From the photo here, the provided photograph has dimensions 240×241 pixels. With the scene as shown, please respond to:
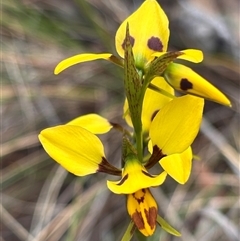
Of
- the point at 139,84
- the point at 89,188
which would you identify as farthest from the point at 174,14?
the point at 139,84

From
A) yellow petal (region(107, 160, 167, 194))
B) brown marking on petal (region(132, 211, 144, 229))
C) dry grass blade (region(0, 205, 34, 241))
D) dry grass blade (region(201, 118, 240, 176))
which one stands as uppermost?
yellow petal (region(107, 160, 167, 194))

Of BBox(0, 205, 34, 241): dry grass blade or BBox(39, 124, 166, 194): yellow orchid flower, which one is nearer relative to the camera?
BBox(39, 124, 166, 194): yellow orchid flower

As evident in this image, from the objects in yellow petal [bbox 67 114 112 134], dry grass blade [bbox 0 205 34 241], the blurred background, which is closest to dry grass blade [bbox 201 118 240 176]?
the blurred background

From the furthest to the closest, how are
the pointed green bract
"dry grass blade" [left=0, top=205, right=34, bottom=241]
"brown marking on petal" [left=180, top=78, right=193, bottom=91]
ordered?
"dry grass blade" [left=0, top=205, right=34, bottom=241] < "brown marking on petal" [left=180, top=78, right=193, bottom=91] < the pointed green bract

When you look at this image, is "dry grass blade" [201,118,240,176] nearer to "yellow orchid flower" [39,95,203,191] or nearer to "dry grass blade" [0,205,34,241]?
"dry grass blade" [0,205,34,241]

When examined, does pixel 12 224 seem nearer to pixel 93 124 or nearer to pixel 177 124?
pixel 93 124

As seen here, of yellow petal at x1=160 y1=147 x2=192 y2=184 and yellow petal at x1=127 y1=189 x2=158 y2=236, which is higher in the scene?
yellow petal at x1=160 y1=147 x2=192 y2=184

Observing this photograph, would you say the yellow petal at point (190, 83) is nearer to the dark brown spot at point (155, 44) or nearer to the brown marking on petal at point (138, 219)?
the dark brown spot at point (155, 44)
